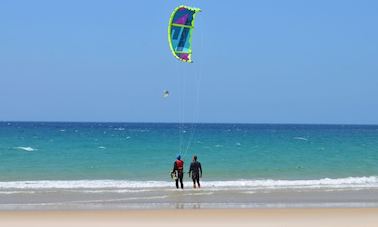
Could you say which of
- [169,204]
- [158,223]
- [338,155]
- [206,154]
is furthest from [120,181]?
[338,155]

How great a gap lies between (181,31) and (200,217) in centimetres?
→ 739

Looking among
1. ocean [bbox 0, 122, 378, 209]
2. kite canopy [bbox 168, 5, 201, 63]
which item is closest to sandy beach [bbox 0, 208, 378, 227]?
ocean [bbox 0, 122, 378, 209]

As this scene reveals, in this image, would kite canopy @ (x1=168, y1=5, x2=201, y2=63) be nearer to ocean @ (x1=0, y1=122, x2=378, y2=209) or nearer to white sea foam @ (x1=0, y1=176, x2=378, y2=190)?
ocean @ (x1=0, y1=122, x2=378, y2=209)

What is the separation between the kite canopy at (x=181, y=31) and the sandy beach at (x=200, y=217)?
614cm

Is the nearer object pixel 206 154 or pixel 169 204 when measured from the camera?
pixel 169 204

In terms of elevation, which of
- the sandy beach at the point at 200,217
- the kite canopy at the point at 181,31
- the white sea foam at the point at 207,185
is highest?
the kite canopy at the point at 181,31

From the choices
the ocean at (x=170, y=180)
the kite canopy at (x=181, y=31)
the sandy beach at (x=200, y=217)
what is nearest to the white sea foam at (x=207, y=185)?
the ocean at (x=170, y=180)

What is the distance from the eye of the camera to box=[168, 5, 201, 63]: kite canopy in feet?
69.6

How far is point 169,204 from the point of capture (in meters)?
18.8

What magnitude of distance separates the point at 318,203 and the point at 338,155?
29452mm

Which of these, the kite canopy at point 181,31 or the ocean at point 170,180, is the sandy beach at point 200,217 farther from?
the kite canopy at point 181,31

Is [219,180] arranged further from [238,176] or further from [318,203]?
[318,203]

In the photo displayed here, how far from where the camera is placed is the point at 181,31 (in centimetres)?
2139

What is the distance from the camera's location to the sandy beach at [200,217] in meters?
15.3
